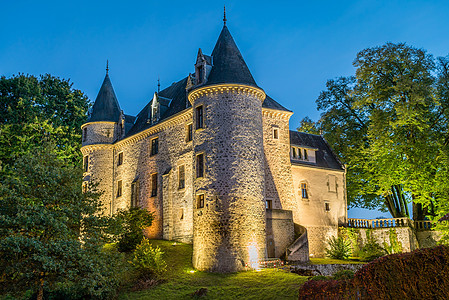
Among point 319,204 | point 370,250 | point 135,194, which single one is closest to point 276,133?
point 319,204

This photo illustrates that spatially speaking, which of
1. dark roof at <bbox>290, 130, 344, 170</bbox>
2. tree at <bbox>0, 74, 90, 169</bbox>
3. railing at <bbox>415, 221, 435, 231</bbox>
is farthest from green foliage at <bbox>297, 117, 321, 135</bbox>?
tree at <bbox>0, 74, 90, 169</bbox>

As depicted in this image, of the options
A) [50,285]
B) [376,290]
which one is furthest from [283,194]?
[376,290]

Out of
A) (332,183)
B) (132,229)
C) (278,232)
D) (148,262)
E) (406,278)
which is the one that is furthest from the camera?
(332,183)

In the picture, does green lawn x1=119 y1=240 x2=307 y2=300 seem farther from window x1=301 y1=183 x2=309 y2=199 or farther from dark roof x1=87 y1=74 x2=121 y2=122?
dark roof x1=87 y1=74 x2=121 y2=122

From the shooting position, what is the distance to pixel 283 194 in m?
31.9

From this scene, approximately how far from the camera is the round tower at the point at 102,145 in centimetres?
3978

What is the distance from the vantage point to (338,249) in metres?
32.5

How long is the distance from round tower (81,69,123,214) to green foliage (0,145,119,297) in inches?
732

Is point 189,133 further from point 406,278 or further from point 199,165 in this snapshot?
point 406,278

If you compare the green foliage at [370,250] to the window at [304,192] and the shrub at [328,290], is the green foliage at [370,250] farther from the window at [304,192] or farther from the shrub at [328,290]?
the shrub at [328,290]

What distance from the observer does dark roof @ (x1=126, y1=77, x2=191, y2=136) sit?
34.4 meters

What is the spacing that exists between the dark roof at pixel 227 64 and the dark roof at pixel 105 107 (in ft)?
47.6

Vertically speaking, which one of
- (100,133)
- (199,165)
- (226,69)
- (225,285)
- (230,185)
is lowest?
(225,285)

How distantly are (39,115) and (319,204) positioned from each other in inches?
917
